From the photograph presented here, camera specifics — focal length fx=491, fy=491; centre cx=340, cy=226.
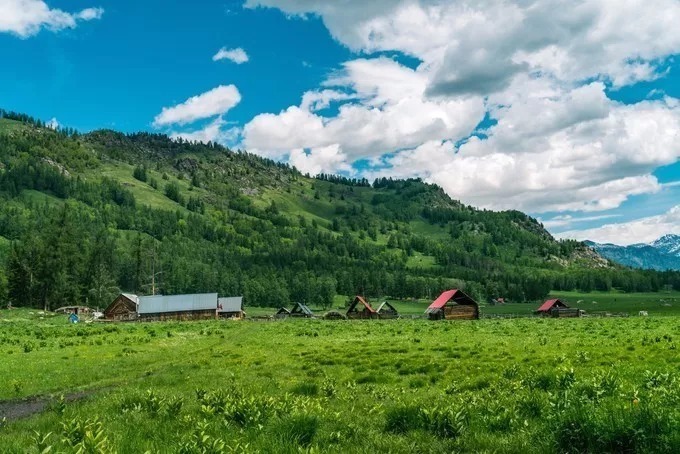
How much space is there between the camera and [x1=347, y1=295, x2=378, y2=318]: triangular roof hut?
12825cm

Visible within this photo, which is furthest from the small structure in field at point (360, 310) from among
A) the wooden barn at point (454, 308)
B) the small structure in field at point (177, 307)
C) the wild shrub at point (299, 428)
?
the wild shrub at point (299, 428)

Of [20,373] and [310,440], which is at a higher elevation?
[310,440]

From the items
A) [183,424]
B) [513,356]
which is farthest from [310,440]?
[513,356]

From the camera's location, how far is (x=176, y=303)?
121 metres

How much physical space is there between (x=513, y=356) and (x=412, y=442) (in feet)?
57.2

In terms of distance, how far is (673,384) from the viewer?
10430mm

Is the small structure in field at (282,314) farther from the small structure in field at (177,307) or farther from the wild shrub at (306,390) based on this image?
the wild shrub at (306,390)

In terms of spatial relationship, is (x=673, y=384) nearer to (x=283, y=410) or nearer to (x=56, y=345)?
(x=283, y=410)

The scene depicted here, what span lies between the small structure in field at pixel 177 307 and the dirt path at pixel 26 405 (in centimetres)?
10370

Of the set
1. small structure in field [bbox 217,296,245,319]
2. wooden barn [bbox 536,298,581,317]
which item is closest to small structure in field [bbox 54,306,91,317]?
small structure in field [bbox 217,296,245,319]

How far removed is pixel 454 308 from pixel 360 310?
1407 inches

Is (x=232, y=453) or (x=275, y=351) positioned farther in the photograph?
(x=275, y=351)

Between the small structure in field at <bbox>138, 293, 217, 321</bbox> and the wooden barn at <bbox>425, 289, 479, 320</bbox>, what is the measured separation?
186 ft

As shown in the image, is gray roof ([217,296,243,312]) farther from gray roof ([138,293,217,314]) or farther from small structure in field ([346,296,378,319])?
small structure in field ([346,296,378,319])
